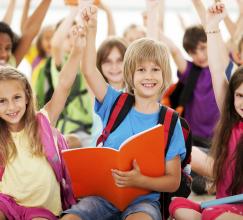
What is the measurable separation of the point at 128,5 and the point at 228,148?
17.7 ft

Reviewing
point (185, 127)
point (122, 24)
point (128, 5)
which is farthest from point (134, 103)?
point (128, 5)

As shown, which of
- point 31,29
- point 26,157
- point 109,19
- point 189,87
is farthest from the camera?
point 109,19

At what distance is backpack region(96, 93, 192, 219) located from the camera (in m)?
2.02

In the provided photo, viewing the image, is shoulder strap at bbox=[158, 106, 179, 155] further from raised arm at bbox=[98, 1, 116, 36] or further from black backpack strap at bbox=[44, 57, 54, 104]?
raised arm at bbox=[98, 1, 116, 36]

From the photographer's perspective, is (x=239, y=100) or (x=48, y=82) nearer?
(x=239, y=100)

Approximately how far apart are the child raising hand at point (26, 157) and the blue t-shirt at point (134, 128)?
19 centimetres

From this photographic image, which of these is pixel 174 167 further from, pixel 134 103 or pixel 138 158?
pixel 134 103

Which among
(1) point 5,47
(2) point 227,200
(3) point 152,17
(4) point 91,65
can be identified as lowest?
(2) point 227,200

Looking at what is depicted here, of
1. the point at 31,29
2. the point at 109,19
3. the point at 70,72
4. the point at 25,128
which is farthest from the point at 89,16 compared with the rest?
the point at 109,19

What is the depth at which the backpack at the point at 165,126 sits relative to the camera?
2.02 meters

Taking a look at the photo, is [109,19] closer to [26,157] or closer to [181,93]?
[181,93]

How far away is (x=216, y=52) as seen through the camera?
6.82 feet

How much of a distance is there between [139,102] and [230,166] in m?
0.39

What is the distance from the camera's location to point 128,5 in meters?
7.22
